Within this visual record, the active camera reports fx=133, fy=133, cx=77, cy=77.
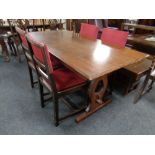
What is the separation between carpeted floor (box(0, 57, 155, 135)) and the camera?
1513 millimetres

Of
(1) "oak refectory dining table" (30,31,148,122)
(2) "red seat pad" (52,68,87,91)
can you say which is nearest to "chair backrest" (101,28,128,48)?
(1) "oak refectory dining table" (30,31,148,122)

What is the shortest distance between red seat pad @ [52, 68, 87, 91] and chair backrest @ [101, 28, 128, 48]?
757 millimetres

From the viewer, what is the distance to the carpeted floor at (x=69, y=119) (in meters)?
1.51

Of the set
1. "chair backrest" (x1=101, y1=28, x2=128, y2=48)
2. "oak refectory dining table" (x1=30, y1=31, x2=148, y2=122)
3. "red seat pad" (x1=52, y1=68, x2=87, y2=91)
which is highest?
"chair backrest" (x1=101, y1=28, x2=128, y2=48)

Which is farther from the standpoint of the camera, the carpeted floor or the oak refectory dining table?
the carpeted floor

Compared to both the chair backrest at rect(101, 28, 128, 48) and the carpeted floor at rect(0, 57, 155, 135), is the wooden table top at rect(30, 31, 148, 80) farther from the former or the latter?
the carpeted floor at rect(0, 57, 155, 135)

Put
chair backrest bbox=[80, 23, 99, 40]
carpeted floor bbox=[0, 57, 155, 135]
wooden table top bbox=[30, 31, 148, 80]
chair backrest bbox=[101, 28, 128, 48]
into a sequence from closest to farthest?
wooden table top bbox=[30, 31, 148, 80], carpeted floor bbox=[0, 57, 155, 135], chair backrest bbox=[101, 28, 128, 48], chair backrest bbox=[80, 23, 99, 40]

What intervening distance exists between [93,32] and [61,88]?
50.9 inches

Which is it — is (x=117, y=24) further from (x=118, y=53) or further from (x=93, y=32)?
(x=118, y=53)

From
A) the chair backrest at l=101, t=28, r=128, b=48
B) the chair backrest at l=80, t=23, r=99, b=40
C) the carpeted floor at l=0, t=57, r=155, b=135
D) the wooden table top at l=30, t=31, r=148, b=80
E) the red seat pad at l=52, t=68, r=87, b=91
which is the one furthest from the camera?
the chair backrest at l=80, t=23, r=99, b=40

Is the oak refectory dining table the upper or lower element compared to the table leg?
upper

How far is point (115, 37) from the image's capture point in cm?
185

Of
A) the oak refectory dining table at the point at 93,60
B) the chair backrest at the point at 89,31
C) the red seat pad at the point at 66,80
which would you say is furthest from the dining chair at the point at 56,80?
the chair backrest at the point at 89,31

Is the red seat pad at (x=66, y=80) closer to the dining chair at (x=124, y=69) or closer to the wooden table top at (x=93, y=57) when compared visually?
the wooden table top at (x=93, y=57)
